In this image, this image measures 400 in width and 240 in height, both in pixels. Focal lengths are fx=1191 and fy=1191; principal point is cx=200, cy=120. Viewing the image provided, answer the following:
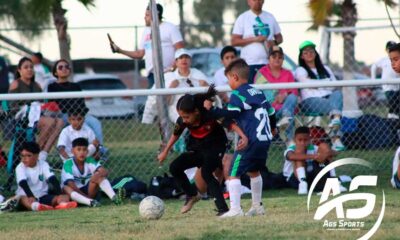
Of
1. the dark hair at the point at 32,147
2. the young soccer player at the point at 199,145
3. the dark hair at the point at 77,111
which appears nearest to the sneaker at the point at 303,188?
the young soccer player at the point at 199,145

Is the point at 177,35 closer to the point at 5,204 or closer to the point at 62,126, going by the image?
the point at 62,126

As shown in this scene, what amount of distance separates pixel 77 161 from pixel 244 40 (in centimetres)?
325

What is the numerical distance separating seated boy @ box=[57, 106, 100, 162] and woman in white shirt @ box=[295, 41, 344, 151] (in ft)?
8.89

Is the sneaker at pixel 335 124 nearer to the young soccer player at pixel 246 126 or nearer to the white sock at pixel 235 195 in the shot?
the young soccer player at pixel 246 126

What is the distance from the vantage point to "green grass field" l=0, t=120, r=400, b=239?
10070mm

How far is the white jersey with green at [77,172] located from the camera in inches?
545

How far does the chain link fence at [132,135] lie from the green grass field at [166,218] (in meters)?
0.02

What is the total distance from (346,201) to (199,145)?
1651 millimetres

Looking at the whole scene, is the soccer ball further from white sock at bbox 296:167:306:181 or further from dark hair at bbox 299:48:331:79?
dark hair at bbox 299:48:331:79

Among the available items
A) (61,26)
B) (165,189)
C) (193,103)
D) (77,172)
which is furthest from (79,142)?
(61,26)

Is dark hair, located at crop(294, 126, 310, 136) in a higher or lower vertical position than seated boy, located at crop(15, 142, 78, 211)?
higher

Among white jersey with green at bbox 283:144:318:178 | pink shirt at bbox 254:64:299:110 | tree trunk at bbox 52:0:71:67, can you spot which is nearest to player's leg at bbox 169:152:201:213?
white jersey with green at bbox 283:144:318:178

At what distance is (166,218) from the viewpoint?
11570 millimetres

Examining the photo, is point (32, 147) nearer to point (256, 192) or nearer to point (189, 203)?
point (189, 203)
